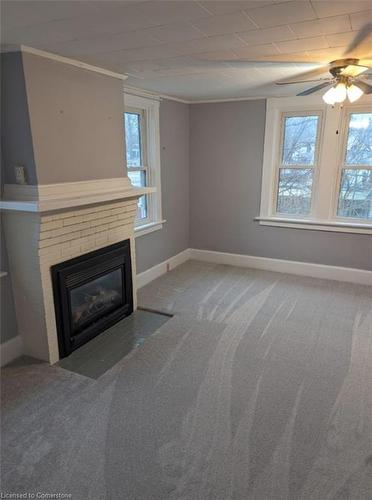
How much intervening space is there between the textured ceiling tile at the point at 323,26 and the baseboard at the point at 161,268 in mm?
2920

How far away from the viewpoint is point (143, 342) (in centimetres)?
292

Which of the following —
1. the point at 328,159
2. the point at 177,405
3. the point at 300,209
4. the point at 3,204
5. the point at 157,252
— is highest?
the point at 328,159

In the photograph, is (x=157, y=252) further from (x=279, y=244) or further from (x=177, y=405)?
(x=177, y=405)

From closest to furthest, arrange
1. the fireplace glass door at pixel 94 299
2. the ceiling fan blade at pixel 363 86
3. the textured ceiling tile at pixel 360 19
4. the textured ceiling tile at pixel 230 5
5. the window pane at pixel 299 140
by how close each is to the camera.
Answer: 1. the textured ceiling tile at pixel 230 5
2. the textured ceiling tile at pixel 360 19
3. the ceiling fan blade at pixel 363 86
4. the fireplace glass door at pixel 94 299
5. the window pane at pixel 299 140

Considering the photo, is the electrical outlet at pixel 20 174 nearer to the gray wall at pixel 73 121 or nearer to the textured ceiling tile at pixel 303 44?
the gray wall at pixel 73 121

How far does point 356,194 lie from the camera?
414 cm

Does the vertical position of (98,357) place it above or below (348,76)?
below

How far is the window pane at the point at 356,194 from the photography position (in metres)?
4.06

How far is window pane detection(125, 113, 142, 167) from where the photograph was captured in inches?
150

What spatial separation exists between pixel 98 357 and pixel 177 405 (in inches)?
33.0

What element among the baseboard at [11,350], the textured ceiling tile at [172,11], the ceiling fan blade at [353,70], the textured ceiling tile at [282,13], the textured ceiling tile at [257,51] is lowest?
the baseboard at [11,350]

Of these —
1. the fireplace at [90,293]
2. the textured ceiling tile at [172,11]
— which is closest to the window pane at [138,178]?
the fireplace at [90,293]

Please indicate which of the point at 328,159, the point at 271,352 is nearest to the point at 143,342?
the point at 271,352

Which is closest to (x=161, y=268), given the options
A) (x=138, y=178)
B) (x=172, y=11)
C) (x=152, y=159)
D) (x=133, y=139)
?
(x=138, y=178)
